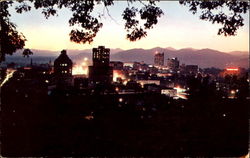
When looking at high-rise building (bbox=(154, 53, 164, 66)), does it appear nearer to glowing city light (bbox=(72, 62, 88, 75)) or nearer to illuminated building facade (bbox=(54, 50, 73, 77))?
glowing city light (bbox=(72, 62, 88, 75))

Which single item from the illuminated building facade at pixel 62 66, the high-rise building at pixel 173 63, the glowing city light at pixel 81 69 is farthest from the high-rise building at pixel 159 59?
the illuminated building facade at pixel 62 66

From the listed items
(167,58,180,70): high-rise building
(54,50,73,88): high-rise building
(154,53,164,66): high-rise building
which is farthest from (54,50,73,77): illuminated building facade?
(154,53,164,66): high-rise building

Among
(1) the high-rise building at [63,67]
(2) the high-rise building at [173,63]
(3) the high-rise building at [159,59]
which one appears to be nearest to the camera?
(1) the high-rise building at [63,67]

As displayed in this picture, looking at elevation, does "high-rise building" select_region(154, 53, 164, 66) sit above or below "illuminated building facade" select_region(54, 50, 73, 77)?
above

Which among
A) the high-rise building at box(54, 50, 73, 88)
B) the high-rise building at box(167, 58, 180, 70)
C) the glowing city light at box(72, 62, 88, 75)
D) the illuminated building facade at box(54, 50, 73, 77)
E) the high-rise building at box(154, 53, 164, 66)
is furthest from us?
the high-rise building at box(154, 53, 164, 66)

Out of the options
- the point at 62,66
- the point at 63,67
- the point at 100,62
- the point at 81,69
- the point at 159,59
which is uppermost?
the point at 159,59

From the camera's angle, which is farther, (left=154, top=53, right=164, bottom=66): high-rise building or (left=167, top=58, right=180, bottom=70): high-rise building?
(left=154, top=53, right=164, bottom=66): high-rise building

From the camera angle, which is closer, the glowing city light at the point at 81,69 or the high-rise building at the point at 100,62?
the high-rise building at the point at 100,62

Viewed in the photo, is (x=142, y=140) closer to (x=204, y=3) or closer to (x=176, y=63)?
(x=204, y=3)

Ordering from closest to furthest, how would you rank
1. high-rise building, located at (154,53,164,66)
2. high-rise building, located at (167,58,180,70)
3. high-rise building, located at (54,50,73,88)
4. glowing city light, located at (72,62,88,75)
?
high-rise building, located at (54,50,73,88) → glowing city light, located at (72,62,88,75) → high-rise building, located at (167,58,180,70) → high-rise building, located at (154,53,164,66)

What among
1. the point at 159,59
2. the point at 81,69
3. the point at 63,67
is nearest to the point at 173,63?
the point at 159,59

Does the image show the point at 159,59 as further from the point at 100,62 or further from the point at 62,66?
the point at 62,66

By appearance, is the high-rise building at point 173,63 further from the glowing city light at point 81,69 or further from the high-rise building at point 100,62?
the high-rise building at point 100,62
